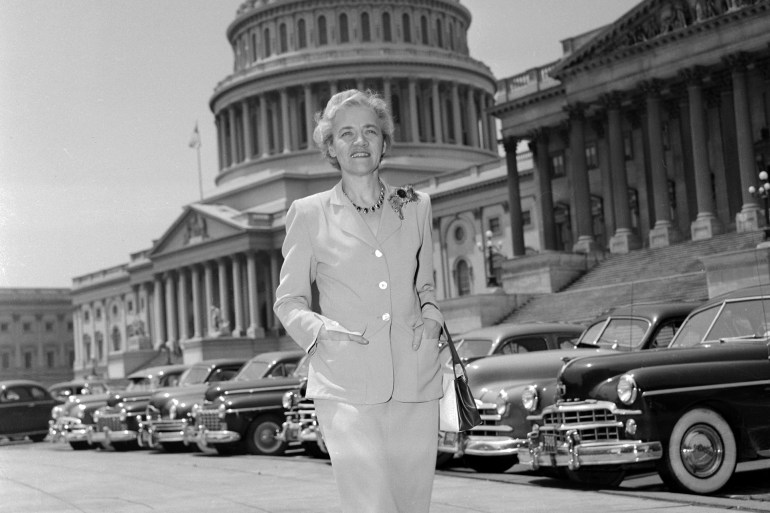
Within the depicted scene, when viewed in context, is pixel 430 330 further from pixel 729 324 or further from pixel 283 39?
pixel 283 39

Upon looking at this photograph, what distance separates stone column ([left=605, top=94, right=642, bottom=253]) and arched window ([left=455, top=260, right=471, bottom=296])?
84.4 feet

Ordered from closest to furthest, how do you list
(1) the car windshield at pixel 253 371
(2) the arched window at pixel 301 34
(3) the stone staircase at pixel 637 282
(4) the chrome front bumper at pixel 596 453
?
1. (4) the chrome front bumper at pixel 596 453
2. (1) the car windshield at pixel 253 371
3. (3) the stone staircase at pixel 637 282
4. (2) the arched window at pixel 301 34

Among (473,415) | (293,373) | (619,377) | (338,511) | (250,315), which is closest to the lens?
(473,415)

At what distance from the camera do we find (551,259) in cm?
4869

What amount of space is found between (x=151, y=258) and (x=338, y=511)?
96.6 meters

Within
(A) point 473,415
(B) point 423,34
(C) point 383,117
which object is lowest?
(A) point 473,415

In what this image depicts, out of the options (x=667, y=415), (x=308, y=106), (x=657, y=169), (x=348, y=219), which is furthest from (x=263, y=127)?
(x=348, y=219)

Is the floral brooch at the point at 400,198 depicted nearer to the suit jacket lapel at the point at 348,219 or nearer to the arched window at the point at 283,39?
the suit jacket lapel at the point at 348,219

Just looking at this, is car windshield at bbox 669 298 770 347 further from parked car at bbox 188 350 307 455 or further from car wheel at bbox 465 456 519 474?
parked car at bbox 188 350 307 455

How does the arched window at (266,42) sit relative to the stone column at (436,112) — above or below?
above

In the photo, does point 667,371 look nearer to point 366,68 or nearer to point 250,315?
point 250,315

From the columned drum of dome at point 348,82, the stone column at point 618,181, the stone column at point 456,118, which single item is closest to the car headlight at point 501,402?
the stone column at point 618,181

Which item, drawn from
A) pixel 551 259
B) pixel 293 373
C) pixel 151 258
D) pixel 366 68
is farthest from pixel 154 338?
pixel 293 373

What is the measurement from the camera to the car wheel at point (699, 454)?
11742 mm
